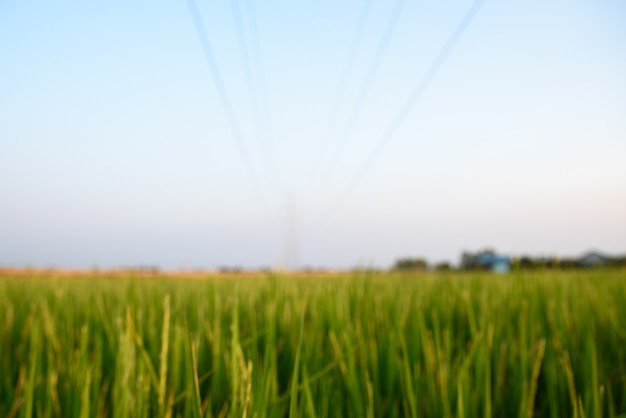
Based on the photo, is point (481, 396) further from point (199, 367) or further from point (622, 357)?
point (622, 357)

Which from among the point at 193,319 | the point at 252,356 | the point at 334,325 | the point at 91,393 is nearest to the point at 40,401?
the point at 91,393

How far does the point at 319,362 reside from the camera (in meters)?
1.23

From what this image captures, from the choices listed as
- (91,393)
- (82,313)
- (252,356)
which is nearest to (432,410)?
(252,356)

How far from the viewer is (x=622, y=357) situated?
1.76 m

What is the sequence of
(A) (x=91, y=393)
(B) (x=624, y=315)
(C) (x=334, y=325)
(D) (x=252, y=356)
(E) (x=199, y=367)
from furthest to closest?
(B) (x=624, y=315) → (C) (x=334, y=325) → (E) (x=199, y=367) → (A) (x=91, y=393) → (D) (x=252, y=356)

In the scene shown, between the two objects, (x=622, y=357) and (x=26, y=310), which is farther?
(x=26, y=310)

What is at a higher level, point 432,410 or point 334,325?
point 334,325

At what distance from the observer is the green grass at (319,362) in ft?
2.86

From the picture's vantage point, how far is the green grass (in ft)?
2.86

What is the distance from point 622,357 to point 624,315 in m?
0.58

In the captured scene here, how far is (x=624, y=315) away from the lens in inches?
88.7

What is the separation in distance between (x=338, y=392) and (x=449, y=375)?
0.87ft

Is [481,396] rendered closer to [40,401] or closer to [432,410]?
[432,410]

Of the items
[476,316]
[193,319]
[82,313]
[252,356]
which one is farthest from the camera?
[82,313]
